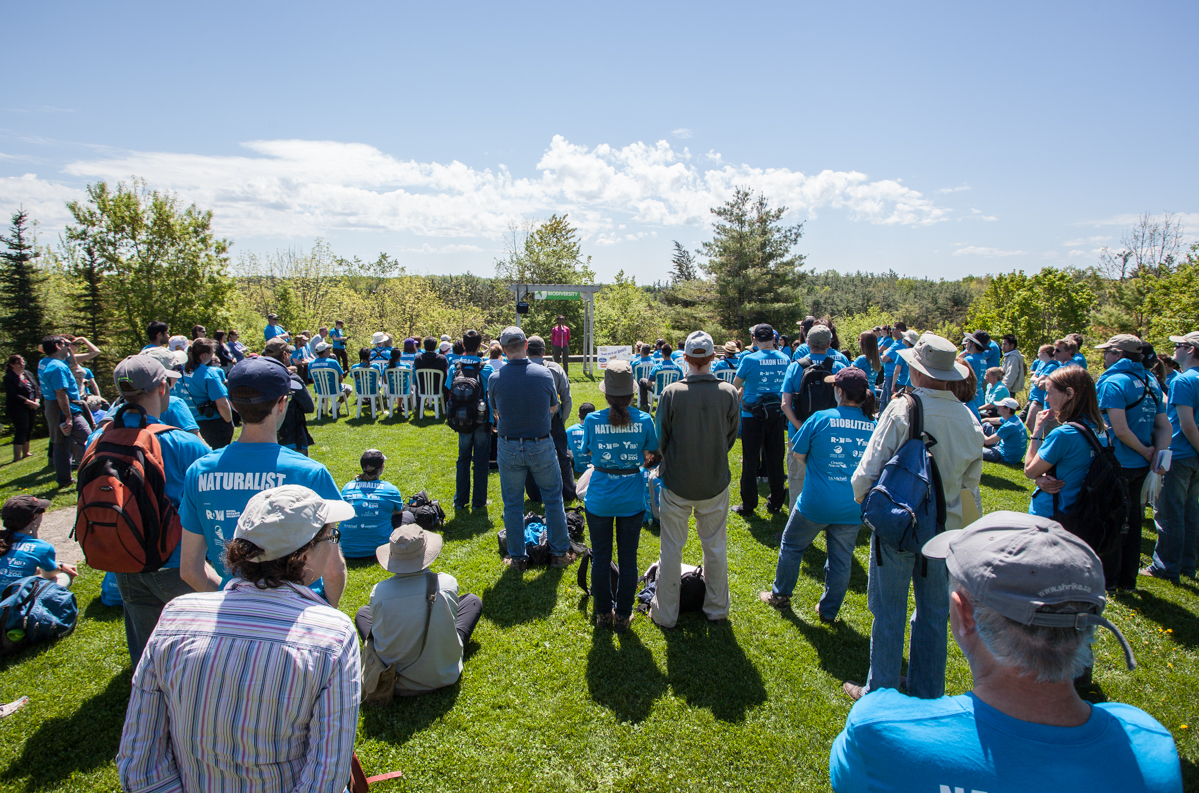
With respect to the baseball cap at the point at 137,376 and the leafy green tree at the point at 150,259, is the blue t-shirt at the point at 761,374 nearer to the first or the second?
the baseball cap at the point at 137,376

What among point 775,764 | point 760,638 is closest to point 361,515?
point 760,638

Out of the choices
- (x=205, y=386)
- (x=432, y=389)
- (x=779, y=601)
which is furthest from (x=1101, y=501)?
(x=432, y=389)

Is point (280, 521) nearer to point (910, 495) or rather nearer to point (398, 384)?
point (910, 495)

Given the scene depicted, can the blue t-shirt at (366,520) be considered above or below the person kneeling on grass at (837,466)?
below

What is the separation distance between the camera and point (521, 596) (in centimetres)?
485

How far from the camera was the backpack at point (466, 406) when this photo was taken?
21.1 feet

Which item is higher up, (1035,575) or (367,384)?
(1035,575)

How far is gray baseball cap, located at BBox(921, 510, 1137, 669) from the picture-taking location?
43.6 inches

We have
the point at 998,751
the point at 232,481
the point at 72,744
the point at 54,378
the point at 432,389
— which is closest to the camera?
the point at 998,751

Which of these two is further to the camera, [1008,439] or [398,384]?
[398,384]

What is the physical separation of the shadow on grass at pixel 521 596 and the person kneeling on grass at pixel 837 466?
2159mm

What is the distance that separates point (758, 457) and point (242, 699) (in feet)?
→ 19.6

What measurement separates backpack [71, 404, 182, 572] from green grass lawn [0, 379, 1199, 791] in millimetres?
1267

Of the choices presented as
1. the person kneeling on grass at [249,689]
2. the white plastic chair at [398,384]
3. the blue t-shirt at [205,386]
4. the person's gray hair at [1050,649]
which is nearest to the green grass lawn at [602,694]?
the person kneeling on grass at [249,689]
